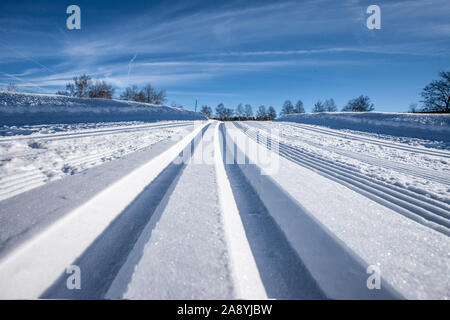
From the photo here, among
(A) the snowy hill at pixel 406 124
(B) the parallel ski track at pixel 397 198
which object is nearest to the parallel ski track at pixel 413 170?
(B) the parallel ski track at pixel 397 198

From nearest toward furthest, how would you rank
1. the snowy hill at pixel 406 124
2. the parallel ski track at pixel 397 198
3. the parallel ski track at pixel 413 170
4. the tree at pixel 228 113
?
the parallel ski track at pixel 397 198, the parallel ski track at pixel 413 170, the snowy hill at pixel 406 124, the tree at pixel 228 113

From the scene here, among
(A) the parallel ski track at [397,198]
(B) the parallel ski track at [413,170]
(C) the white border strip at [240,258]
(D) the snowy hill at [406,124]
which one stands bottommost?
(C) the white border strip at [240,258]

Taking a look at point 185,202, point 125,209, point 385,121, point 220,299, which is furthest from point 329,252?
point 385,121

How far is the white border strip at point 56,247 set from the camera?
0.92 m

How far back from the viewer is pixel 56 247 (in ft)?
3.83

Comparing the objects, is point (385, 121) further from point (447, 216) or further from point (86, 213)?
point (86, 213)

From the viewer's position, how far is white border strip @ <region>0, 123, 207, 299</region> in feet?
3.02

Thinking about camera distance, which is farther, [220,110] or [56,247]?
[220,110]

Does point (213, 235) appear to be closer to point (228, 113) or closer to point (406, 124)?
point (406, 124)

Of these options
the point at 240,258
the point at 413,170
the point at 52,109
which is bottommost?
the point at 240,258

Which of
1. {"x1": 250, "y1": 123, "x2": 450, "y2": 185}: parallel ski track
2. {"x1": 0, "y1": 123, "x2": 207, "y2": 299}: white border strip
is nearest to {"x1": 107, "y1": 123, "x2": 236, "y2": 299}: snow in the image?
{"x1": 0, "y1": 123, "x2": 207, "y2": 299}: white border strip

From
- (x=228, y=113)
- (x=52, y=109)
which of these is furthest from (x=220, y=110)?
(x=52, y=109)

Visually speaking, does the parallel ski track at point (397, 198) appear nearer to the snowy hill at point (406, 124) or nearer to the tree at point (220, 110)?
the snowy hill at point (406, 124)

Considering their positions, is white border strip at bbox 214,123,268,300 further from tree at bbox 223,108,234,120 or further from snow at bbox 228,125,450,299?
tree at bbox 223,108,234,120
